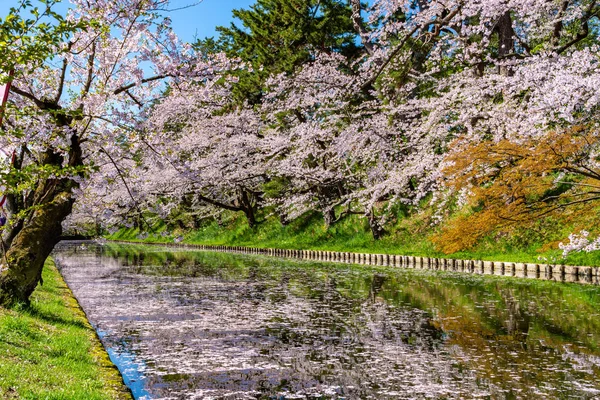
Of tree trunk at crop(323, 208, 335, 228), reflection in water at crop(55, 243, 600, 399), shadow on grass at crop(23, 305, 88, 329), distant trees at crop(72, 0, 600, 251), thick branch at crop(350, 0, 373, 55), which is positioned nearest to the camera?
reflection in water at crop(55, 243, 600, 399)

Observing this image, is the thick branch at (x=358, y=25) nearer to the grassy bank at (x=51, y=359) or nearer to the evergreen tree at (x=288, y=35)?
the evergreen tree at (x=288, y=35)

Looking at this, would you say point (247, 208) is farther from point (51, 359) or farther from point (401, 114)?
point (51, 359)

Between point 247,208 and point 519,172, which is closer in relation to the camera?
point 519,172

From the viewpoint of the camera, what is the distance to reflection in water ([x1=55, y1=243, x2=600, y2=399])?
659 cm

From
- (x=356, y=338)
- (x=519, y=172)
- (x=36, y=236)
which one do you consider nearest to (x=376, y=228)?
(x=519, y=172)

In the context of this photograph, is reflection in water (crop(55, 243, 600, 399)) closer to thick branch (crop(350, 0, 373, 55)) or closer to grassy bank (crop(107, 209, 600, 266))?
grassy bank (crop(107, 209, 600, 266))

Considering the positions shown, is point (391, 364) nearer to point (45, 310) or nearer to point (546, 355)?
point (546, 355)

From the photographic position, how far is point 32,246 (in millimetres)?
10570

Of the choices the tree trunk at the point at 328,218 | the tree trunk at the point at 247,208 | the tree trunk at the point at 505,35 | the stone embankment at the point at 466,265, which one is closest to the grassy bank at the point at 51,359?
the stone embankment at the point at 466,265

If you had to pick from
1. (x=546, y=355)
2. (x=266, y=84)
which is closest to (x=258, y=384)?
(x=546, y=355)

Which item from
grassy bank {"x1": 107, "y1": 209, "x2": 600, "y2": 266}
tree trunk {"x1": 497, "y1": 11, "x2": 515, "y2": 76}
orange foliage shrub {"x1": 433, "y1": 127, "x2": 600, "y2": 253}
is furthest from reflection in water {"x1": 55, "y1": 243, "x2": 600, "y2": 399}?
tree trunk {"x1": 497, "y1": 11, "x2": 515, "y2": 76}

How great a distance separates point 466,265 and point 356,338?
11.8m

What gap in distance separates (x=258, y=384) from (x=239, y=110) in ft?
96.1

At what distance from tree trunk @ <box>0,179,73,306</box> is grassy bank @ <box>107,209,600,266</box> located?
74.0 inches
